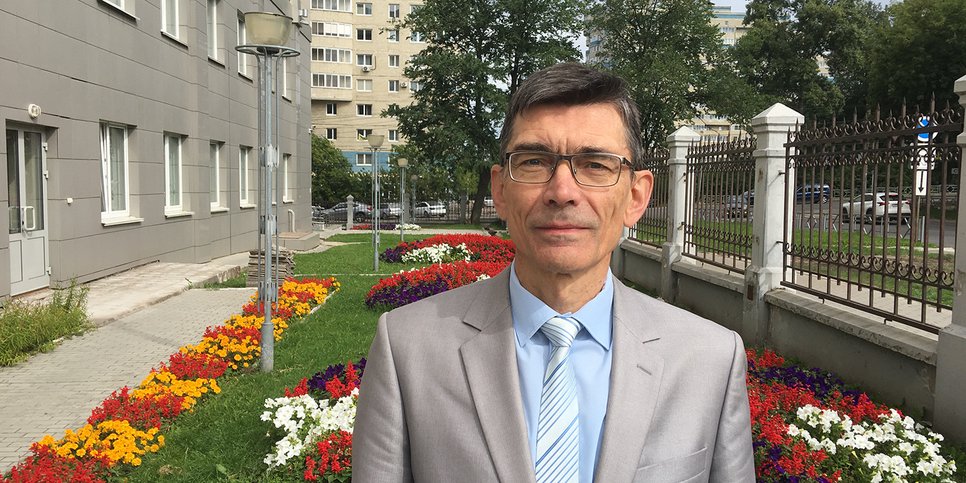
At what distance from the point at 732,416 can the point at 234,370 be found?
6664mm

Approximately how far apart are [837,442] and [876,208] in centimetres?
290

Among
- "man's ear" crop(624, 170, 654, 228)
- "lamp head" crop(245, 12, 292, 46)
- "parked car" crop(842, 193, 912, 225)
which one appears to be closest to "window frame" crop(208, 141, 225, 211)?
"lamp head" crop(245, 12, 292, 46)

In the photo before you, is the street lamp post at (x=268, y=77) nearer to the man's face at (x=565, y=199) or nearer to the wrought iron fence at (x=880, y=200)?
the wrought iron fence at (x=880, y=200)

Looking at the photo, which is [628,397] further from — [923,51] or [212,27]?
[923,51]

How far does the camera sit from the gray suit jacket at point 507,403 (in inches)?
64.6

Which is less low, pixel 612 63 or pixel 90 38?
pixel 612 63

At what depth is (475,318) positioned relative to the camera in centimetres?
178

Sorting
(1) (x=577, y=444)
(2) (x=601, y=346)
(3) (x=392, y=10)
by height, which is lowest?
(1) (x=577, y=444)

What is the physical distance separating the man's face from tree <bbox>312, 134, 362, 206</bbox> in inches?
2333

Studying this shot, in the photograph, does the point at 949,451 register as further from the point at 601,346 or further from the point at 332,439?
the point at 601,346

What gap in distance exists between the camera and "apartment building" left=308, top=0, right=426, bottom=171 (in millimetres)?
68312

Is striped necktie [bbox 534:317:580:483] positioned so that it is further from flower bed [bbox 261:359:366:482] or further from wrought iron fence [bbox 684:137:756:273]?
wrought iron fence [bbox 684:137:756:273]

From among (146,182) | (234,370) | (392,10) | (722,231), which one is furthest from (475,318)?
(392,10)

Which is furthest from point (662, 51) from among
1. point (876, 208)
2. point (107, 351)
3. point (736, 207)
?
point (107, 351)
